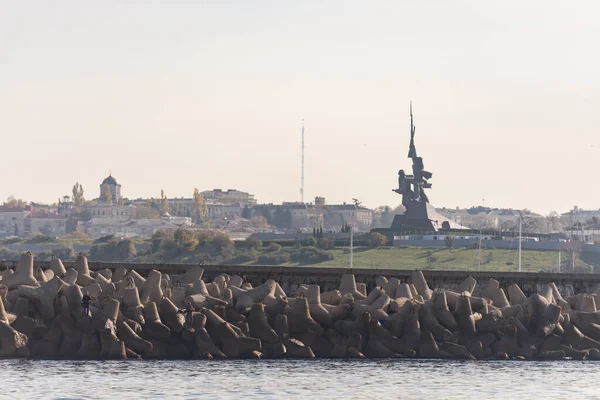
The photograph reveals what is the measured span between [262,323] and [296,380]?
6983mm

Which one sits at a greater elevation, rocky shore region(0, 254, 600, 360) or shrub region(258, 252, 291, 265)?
shrub region(258, 252, 291, 265)

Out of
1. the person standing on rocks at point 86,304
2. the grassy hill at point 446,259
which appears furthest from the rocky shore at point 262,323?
the grassy hill at point 446,259

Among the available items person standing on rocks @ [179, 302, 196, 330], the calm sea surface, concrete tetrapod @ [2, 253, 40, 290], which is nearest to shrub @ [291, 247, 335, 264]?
concrete tetrapod @ [2, 253, 40, 290]

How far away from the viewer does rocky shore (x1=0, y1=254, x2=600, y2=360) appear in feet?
184

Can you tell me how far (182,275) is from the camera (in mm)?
66000

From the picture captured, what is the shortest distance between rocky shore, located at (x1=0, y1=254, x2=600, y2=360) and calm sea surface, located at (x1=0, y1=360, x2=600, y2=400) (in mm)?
1397

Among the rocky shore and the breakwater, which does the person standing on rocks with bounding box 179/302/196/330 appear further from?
the breakwater

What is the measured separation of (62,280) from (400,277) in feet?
48.0

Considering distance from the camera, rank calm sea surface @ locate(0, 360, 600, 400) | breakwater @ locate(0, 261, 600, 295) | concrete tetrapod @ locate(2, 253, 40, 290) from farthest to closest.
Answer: breakwater @ locate(0, 261, 600, 295) < concrete tetrapod @ locate(2, 253, 40, 290) < calm sea surface @ locate(0, 360, 600, 400)

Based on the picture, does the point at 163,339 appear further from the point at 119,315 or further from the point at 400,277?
the point at 400,277

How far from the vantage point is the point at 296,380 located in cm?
5094

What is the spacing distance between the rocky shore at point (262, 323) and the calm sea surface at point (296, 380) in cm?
140

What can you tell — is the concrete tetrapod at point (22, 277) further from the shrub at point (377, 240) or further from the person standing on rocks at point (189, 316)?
the shrub at point (377, 240)

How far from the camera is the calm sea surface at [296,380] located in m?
47.8
